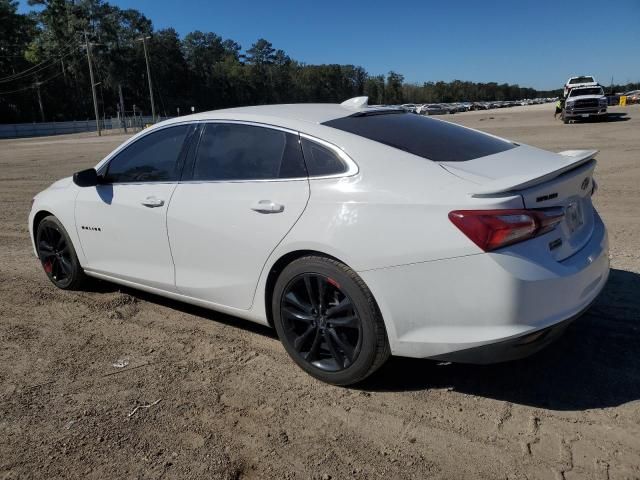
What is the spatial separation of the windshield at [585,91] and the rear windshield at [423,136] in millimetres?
28081

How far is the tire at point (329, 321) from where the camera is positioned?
3.04 meters

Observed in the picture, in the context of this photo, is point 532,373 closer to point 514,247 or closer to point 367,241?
point 514,247

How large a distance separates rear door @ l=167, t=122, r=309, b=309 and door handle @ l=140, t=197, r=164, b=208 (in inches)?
5.2

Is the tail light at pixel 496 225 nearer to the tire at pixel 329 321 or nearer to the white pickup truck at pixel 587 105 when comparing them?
the tire at pixel 329 321

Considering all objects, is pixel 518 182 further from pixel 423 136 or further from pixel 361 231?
pixel 423 136

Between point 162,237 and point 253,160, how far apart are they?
0.97m

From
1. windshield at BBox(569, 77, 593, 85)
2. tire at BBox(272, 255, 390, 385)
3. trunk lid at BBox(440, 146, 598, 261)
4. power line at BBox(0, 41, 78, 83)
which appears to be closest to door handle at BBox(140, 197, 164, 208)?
tire at BBox(272, 255, 390, 385)

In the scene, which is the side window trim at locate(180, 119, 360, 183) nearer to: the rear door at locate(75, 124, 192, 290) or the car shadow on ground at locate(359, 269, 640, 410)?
the rear door at locate(75, 124, 192, 290)

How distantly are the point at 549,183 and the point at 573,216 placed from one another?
0.32 m

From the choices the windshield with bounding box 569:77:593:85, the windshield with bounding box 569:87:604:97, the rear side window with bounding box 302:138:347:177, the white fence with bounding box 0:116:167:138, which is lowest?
the white fence with bounding box 0:116:167:138

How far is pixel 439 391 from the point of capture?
10.6 feet

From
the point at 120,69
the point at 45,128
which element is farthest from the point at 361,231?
the point at 120,69

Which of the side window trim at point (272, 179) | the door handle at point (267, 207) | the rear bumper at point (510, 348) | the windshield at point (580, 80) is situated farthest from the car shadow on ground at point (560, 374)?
the windshield at point (580, 80)

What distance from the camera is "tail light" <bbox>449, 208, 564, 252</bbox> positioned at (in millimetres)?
2654
